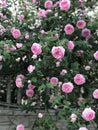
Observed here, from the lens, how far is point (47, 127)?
358 cm

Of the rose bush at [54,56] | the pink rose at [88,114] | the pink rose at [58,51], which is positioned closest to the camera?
the pink rose at [88,114]

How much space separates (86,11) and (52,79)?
37.1 inches

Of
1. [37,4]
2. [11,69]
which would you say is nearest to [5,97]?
[11,69]

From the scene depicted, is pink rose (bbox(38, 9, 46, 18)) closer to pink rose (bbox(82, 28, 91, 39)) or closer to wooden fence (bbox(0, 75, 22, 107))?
pink rose (bbox(82, 28, 91, 39))

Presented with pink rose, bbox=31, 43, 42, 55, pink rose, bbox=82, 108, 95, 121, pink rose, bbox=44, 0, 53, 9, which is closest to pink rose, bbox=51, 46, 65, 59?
pink rose, bbox=31, 43, 42, 55

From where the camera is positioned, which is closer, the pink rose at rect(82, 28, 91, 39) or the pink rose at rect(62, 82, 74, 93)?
the pink rose at rect(62, 82, 74, 93)

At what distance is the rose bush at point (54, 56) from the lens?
11.6 feet

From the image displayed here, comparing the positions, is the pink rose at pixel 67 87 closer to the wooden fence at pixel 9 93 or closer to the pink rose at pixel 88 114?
the pink rose at pixel 88 114

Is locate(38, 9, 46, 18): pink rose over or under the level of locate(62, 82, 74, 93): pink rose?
over

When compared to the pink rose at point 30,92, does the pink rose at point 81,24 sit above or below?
above

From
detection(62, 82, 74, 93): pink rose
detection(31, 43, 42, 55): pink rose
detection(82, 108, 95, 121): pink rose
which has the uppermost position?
detection(31, 43, 42, 55): pink rose

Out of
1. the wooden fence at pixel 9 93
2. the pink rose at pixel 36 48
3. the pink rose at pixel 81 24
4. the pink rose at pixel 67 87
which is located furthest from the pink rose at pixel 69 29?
the wooden fence at pixel 9 93

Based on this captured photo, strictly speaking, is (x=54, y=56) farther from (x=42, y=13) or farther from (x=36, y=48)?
(x=42, y=13)

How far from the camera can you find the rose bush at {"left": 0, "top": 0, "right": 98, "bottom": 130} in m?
3.52
